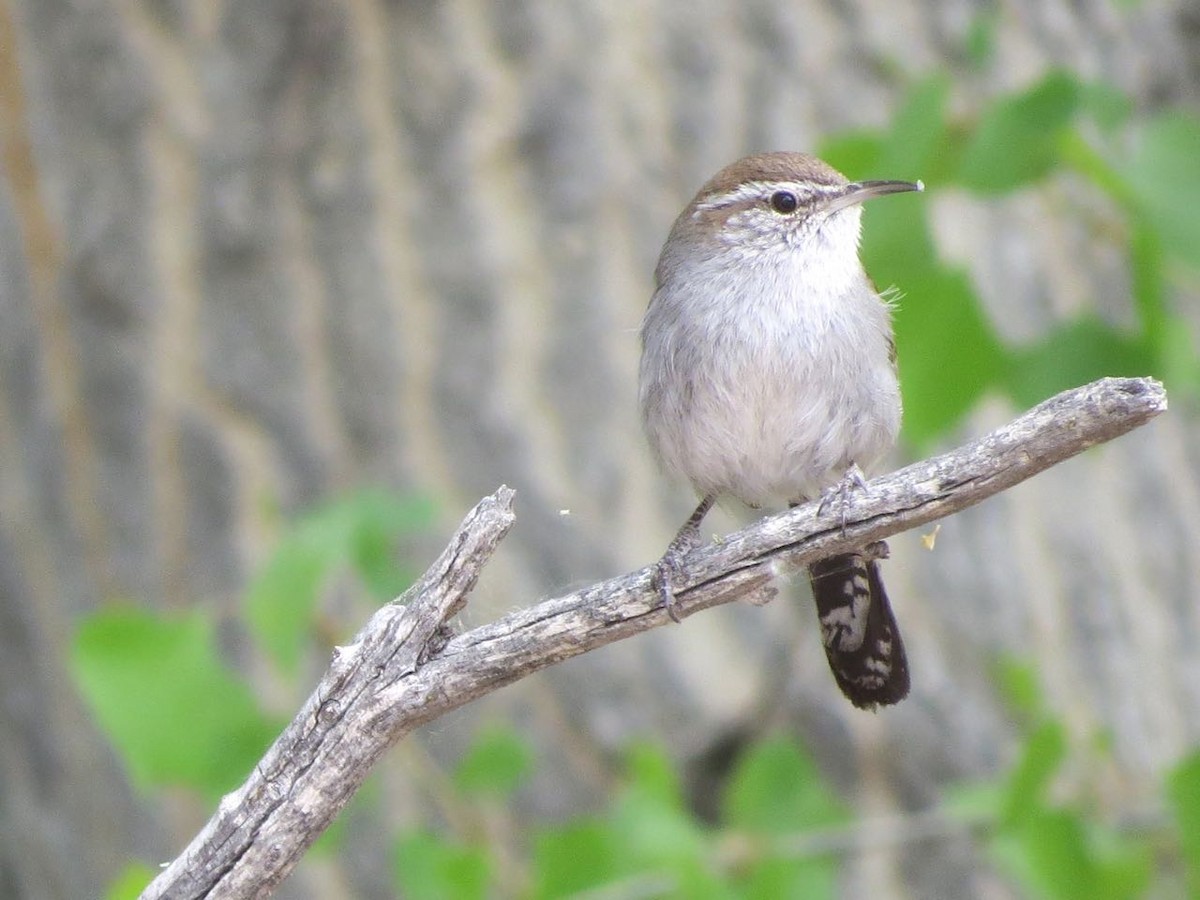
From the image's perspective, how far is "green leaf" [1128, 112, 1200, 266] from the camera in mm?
3473

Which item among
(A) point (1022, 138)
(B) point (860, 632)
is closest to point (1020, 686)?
(B) point (860, 632)

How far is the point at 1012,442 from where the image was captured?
2328mm

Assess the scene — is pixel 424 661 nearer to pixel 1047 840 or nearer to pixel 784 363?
pixel 784 363

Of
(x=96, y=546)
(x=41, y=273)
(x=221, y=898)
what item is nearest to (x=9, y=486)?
(x=96, y=546)

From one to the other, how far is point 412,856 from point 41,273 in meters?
2.67

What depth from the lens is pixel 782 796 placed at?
417cm

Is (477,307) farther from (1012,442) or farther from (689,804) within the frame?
(1012,442)

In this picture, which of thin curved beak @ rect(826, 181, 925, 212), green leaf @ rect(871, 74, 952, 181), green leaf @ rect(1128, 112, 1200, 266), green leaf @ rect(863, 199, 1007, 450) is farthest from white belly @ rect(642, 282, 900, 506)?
green leaf @ rect(1128, 112, 1200, 266)

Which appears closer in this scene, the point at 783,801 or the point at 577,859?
the point at 577,859

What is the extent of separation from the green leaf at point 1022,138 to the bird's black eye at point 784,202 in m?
0.58

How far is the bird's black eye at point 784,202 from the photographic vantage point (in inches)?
159

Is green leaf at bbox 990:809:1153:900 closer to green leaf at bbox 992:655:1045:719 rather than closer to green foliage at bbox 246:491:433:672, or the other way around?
green leaf at bbox 992:655:1045:719

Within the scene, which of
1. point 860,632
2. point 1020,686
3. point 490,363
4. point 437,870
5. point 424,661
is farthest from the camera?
point 490,363

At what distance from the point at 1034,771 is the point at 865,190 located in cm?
155
